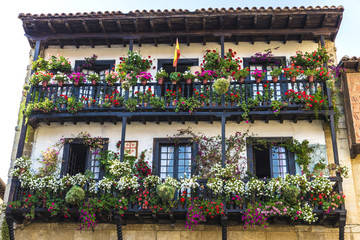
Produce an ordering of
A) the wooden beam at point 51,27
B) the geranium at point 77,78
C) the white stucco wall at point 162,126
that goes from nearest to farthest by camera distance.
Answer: the white stucco wall at point 162,126, the geranium at point 77,78, the wooden beam at point 51,27

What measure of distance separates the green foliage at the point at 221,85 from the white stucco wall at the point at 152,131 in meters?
1.46

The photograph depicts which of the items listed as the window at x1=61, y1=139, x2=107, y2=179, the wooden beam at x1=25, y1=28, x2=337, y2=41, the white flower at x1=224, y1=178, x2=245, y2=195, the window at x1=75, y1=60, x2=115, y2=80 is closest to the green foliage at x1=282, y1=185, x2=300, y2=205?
the white flower at x1=224, y1=178, x2=245, y2=195

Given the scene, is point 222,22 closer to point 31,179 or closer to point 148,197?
point 148,197

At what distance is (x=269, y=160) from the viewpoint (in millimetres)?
16734

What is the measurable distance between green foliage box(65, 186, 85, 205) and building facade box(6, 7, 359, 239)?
0.04 meters

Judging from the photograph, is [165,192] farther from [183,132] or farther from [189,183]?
[183,132]

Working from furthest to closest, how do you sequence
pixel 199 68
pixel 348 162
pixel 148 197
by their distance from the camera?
pixel 199 68 → pixel 348 162 → pixel 148 197

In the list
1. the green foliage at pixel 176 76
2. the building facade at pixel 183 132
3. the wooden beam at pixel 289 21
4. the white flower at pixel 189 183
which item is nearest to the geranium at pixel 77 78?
the building facade at pixel 183 132

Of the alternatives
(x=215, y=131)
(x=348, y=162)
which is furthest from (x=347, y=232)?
(x=215, y=131)

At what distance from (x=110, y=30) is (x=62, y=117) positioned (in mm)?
3479

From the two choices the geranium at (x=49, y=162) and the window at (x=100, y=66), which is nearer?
the geranium at (x=49, y=162)

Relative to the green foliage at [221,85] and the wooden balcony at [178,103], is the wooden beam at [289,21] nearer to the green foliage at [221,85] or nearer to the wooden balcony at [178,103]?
the wooden balcony at [178,103]

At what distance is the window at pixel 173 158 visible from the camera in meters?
16.5

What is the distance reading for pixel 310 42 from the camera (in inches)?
714
